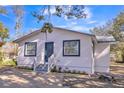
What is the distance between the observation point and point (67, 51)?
1298 cm

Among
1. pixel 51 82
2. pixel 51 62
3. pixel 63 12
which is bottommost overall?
pixel 51 82

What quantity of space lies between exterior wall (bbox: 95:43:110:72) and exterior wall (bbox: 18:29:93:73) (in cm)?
104

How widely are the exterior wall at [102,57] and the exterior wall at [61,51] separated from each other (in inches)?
40.9

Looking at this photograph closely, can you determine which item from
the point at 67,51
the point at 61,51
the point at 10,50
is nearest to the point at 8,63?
the point at 10,50

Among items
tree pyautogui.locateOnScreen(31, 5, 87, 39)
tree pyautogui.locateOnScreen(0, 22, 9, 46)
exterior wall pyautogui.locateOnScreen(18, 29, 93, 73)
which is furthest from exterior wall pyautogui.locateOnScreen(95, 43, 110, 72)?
tree pyautogui.locateOnScreen(0, 22, 9, 46)

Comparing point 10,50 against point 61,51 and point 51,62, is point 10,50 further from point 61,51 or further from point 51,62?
point 61,51

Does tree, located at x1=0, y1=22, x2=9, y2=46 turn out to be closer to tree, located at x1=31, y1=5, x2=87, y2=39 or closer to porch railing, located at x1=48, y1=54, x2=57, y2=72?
porch railing, located at x1=48, y1=54, x2=57, y2=72

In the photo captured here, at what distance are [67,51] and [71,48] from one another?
0.35 metres

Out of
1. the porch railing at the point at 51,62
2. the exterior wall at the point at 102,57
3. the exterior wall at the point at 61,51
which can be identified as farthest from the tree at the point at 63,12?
the exterior wall at the point at 102,57

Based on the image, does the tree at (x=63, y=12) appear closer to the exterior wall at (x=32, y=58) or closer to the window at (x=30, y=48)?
the exterior wall at (x=32, y=58)

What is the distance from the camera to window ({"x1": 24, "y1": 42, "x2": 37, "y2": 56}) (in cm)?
1406
